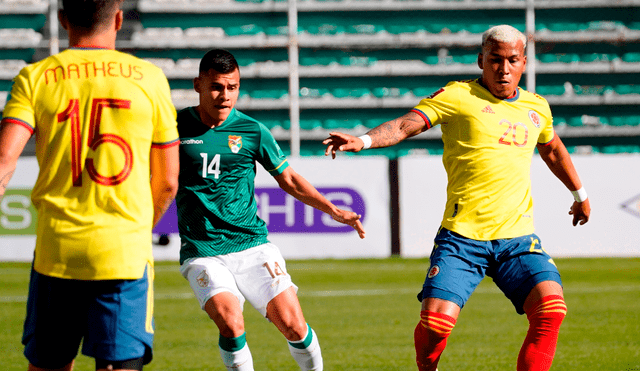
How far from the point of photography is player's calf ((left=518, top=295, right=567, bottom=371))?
167 inches

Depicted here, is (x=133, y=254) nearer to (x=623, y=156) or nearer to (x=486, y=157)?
(x=486, y=157)

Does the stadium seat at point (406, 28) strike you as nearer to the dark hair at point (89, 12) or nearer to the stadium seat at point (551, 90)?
the stadium seat at point (551, 90)

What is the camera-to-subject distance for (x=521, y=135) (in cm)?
461

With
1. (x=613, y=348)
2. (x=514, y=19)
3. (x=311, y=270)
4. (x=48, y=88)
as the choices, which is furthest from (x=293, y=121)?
(x=48, y=88)

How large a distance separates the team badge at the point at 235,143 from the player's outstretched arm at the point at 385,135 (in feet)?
2.06

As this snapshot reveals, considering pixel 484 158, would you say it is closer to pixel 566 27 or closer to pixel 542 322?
pixel 542 322

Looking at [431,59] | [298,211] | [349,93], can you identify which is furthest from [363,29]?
[298,211]

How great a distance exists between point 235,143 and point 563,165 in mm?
2070

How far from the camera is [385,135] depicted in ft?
14.4

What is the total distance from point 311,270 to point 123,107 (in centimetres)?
932

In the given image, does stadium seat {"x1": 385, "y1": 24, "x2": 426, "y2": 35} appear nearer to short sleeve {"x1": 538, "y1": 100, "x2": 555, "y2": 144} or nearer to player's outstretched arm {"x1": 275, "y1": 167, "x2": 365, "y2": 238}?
short sleeve {"x1": 538, "y1": 100, "x2": 555, "y2": 144}

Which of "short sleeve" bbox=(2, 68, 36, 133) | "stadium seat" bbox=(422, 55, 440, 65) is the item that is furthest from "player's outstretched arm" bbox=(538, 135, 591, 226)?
"stadium seat" bbox=(422, 55, 440, 65)

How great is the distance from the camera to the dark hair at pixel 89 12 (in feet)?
9.05

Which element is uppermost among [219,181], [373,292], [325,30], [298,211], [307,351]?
[325,30]
